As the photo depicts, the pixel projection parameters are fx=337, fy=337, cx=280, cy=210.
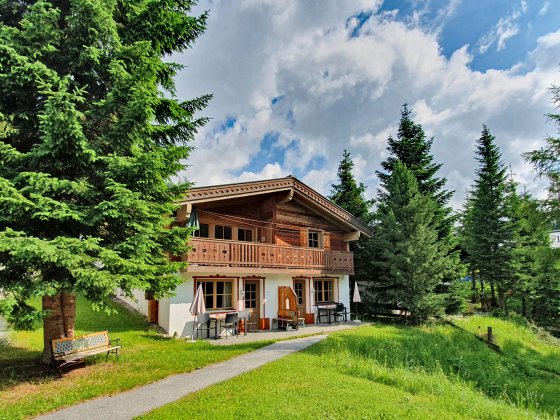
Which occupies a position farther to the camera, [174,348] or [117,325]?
[117,325]

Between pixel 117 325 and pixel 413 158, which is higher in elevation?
pixel 413 158

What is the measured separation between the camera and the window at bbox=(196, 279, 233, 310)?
14195mm

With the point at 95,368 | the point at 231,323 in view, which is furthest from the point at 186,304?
the point at 95,368

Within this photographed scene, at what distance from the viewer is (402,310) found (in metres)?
18.3

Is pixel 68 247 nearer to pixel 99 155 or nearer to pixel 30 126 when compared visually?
pixel 99 155

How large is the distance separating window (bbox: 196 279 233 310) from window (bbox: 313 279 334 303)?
533cm

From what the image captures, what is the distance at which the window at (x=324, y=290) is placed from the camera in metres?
18.3

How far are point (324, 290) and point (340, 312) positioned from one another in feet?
4.66

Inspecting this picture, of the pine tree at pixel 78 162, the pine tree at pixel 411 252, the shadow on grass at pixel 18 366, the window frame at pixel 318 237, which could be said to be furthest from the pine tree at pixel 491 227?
the shadow on grass at pixel 18 366

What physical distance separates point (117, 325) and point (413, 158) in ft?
63.2

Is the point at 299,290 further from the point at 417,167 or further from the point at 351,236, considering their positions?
the point at 417,167

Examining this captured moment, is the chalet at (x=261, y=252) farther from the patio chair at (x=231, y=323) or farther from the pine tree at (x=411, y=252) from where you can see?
the pine tree at (x=411, y=252)

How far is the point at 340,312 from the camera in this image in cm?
1812

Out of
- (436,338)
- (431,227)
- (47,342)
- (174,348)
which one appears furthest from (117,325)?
(431,227)
